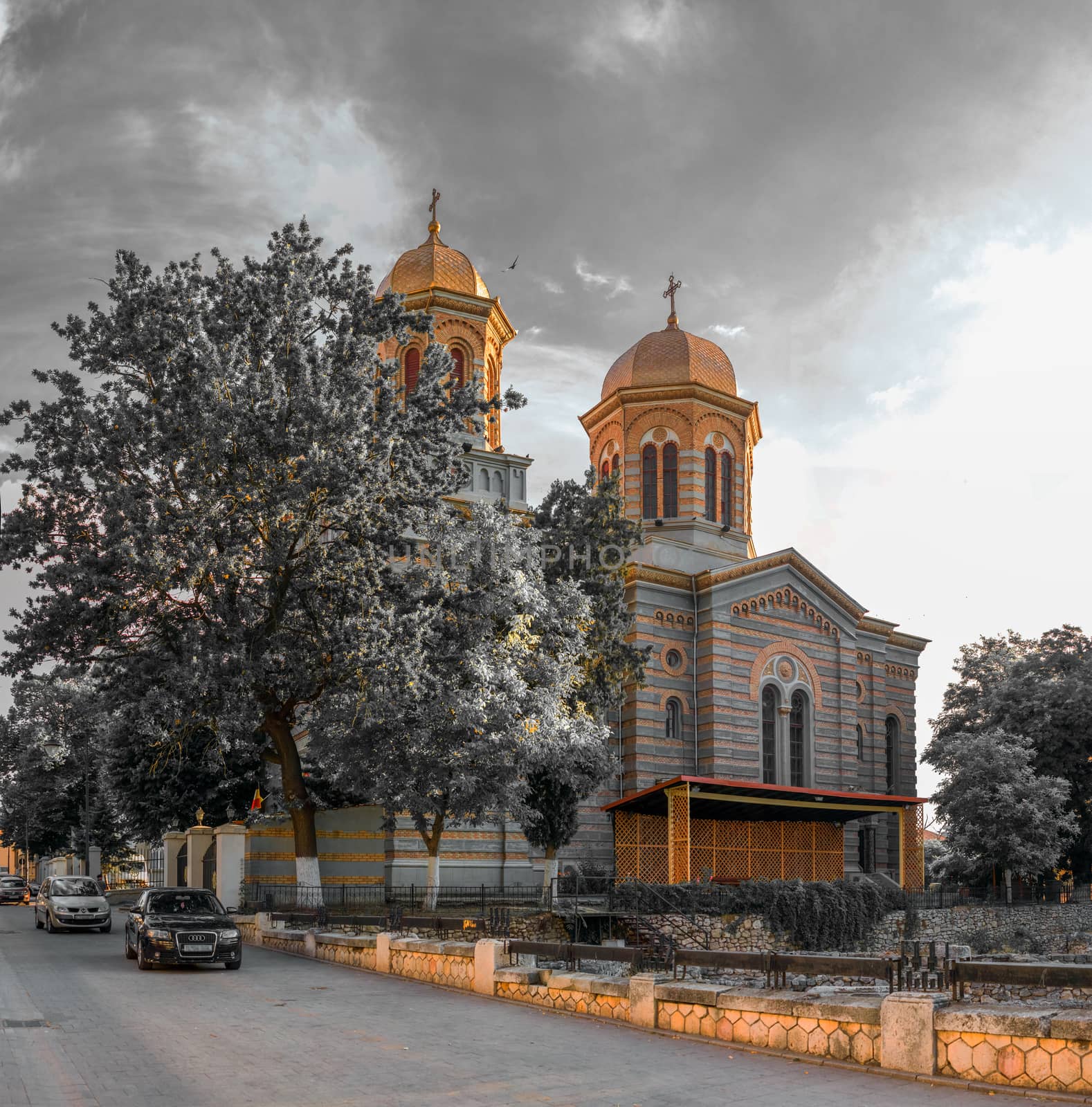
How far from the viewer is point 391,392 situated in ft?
79.4

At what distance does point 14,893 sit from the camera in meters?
45.3

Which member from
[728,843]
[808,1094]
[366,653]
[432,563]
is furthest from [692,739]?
[808,1094]

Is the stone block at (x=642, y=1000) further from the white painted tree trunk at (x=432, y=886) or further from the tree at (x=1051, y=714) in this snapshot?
the tree at (x=1051, y=714)

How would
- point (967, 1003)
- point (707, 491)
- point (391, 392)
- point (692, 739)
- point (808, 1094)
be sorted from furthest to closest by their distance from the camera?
1. point (707, 491)
2. point (692, 739)
3. point (391, 392)
4. point (967, 1003)
5. point (808, 1094)

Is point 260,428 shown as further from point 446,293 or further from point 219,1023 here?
point 446,293

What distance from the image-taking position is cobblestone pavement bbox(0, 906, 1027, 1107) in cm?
911

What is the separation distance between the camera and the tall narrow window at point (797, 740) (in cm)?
3725

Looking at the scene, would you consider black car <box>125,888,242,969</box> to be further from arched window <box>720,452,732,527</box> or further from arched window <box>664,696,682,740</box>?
arched window <box>720,452,732,527</box>

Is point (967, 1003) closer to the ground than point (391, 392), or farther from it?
closer to the ground

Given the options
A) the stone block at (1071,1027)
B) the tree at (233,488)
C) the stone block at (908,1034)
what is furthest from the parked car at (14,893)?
the stone block at (1071,1027)

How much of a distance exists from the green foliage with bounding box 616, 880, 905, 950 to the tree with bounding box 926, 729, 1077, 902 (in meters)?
5.80

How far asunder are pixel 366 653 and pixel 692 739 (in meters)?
16.2

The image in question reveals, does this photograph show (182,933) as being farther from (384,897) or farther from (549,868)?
(549,868)

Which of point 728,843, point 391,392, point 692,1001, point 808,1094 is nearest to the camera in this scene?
point 808,1094
